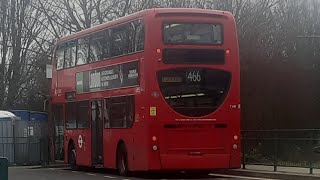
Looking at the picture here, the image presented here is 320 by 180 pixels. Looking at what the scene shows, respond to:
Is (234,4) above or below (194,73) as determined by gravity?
above

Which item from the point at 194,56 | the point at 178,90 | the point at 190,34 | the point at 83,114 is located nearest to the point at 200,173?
the point at 178,90

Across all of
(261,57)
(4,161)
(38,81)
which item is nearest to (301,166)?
(261,57)

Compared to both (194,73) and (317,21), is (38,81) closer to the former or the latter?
(317,21)

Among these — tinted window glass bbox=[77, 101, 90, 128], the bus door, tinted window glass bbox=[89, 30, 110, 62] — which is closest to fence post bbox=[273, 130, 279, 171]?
the bus door

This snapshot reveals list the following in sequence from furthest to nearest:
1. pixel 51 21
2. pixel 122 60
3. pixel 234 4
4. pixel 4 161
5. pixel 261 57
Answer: pixel 51 21 → pixel 234 4 → pixel 261 57 → pixel 122 60 → pixel 4 161

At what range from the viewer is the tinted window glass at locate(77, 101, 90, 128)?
73.2 feet

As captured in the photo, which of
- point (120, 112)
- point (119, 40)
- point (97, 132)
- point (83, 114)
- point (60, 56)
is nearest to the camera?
point (120, 112)

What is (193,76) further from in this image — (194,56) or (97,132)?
(97,132)

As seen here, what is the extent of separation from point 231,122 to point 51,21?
870 inches

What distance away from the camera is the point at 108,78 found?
20547 millimetres

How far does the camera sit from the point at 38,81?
4397 centimetres

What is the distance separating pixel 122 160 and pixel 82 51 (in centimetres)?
467

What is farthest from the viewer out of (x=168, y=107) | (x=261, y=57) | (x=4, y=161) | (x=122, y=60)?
(x=261, y=57)

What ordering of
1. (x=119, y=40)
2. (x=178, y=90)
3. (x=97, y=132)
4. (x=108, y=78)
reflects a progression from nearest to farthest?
(x=178, y=90) → (x=119, y=40) → (x=108, y=78) → (x=97, y=132)
